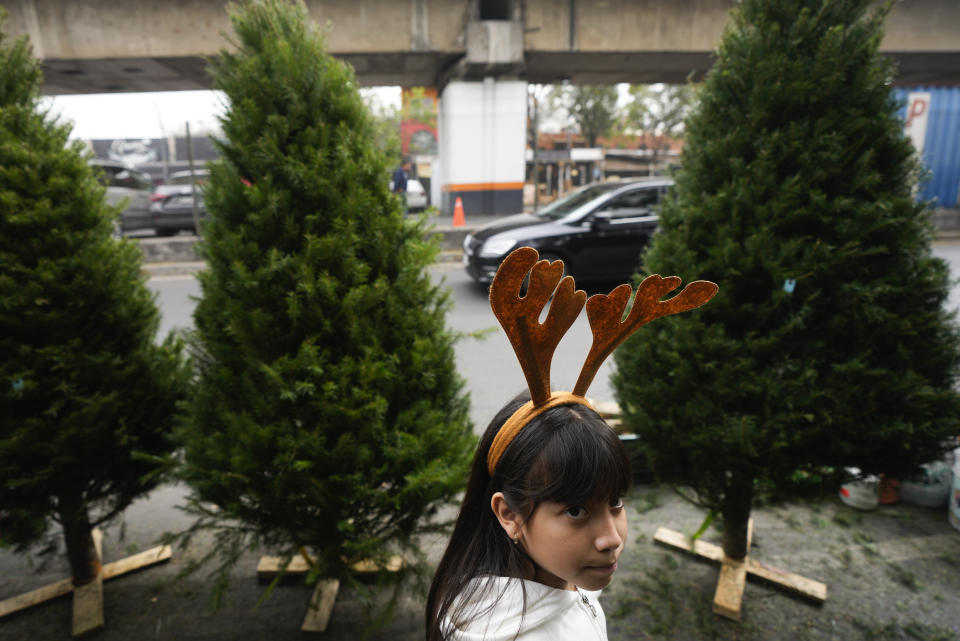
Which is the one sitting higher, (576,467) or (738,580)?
(576,467)

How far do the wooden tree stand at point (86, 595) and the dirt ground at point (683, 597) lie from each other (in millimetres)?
43

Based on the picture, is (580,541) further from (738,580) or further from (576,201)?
(576,201)

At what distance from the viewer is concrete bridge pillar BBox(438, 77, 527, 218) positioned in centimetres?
1605

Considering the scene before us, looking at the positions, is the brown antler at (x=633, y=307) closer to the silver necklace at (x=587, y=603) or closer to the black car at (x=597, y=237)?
the silver necklace at (x=587, y=603)

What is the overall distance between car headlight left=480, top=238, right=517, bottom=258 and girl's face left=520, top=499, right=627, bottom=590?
284 inches

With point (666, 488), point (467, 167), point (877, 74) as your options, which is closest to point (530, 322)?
point (877, 74)

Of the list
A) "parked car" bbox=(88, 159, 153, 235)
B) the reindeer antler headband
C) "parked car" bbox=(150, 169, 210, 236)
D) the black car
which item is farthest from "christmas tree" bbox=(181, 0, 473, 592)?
"parked car" bbox=(88, 159, 153, 235)

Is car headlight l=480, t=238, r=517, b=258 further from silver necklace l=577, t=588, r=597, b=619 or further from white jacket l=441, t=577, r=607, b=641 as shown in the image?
white jacket l=441, t=577, r=607, b=641

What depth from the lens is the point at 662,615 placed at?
2768 millimetres

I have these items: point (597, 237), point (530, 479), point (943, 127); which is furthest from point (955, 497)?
point (943, 127)

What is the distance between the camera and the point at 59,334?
7.50 feet

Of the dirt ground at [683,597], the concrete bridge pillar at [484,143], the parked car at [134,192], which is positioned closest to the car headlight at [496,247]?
the dirt ground at [683,597]

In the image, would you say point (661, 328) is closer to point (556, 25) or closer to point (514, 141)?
point (556, 25)

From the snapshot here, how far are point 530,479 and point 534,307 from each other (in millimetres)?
348
